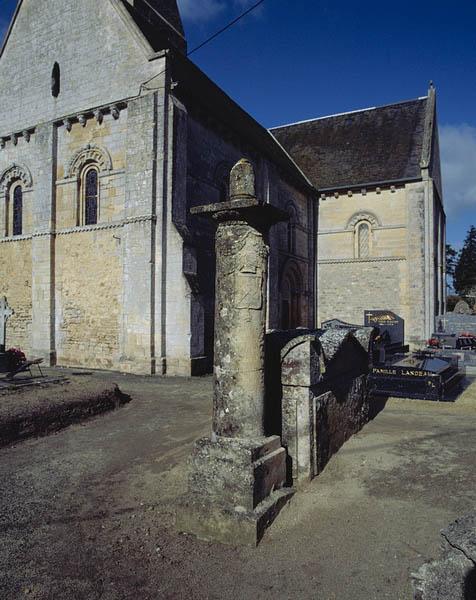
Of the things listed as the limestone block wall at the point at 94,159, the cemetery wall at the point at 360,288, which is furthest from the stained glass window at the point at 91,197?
the cemetery wall at the point at 360,288

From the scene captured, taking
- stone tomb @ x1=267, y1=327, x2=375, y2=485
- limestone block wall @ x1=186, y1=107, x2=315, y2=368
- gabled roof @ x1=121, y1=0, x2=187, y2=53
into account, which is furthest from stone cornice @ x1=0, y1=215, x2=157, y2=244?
gabled roof @ x1=121, y1=0, x2=187, y2=53

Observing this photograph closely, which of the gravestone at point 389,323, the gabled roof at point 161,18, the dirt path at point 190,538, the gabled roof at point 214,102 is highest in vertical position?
A: the gabled roof at point 161,18

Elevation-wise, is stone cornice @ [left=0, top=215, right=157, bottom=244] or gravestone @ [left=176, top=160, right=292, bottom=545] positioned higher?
stone cornice @ [left=0, top=215, right=157, bottom=244]

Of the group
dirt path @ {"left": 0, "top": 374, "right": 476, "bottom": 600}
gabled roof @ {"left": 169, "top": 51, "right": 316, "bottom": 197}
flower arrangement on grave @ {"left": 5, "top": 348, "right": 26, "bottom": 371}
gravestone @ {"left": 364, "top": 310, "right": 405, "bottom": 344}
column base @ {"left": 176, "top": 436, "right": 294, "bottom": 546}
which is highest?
gabled roof @ {"left": 169, "top": 51, "right": 316, "bottom": 197}

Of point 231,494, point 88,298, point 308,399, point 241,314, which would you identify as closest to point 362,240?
point 88,298

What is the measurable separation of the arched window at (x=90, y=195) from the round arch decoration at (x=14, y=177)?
8.61ft

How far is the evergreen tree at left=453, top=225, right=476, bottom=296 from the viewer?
53.5 meters

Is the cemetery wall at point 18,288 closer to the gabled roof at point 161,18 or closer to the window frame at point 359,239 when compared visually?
the gabled roof at point 161,18

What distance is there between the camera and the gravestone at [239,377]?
13.0 ft

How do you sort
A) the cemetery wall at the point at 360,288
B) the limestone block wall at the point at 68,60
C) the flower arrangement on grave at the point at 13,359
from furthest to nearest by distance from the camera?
1. the cemetery wall at the point at 360,288
2. the limestone block wall at the point at 68,60
3. the flower arrangement on grave at the point at 13,359

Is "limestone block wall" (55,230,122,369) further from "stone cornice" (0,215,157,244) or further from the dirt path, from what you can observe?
the dirt path

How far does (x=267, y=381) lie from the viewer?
16.7 ft

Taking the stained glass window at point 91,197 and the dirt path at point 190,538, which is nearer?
the dirt path at point 190,538

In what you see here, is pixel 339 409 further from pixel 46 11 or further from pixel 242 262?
pixel 46 11
